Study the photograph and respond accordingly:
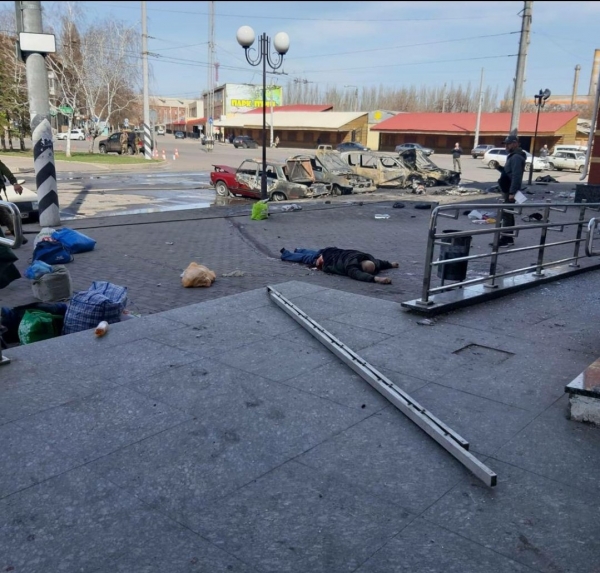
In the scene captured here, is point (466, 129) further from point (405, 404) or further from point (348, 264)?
point (405, 404)

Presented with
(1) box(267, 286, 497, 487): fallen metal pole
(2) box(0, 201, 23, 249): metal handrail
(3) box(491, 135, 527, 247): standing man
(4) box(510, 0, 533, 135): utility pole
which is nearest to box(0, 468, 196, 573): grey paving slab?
(1) box(267, 286, 497, 487): fallen metal pole

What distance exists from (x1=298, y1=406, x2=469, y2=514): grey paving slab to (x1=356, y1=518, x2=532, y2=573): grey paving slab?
205 mm

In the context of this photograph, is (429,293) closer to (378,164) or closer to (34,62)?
(34,62)

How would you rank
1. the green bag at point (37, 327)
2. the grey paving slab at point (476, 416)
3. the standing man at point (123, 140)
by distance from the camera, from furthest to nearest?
1. the standing man at point (123, 140)
2. the green bag at point (37, 327)
3. the grey paving slab at point (476, 416)

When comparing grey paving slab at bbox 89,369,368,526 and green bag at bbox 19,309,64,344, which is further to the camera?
green bag at bbox 19,309,64,344

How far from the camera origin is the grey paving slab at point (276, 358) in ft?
14.7

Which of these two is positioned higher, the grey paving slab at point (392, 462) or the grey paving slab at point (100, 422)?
the grey paving slab at point (392, 462)

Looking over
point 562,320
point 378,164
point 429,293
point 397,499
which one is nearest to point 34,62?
point 429,293

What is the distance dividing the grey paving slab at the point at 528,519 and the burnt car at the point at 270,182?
56.1 feet

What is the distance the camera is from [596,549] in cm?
254

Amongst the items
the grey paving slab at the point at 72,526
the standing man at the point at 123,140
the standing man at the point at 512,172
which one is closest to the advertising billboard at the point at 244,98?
the standing man at the point at 123,140

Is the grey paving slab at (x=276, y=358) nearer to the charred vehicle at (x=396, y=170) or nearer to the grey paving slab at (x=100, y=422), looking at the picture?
the grey paving slab at (x=100, y=422)

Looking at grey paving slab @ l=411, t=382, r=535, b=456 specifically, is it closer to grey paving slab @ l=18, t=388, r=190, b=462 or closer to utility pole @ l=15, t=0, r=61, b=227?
grey paving slab @ l=18, t=388, r=190, b=462

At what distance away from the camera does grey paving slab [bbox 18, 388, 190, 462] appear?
338 centimetres
